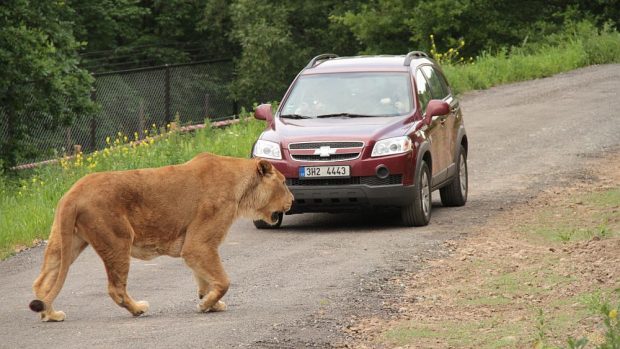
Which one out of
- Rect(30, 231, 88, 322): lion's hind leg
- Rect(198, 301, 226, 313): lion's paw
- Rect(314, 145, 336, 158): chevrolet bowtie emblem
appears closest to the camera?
Rect(30, 231, 88, 322): lion's hind leg

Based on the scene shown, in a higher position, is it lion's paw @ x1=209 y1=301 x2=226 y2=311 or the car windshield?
the car windshield

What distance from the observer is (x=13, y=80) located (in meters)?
23.5

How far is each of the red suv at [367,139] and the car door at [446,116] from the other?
1cm

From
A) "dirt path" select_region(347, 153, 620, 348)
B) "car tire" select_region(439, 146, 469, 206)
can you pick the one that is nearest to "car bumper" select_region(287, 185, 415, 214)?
"dirt path" select_region(347, 153, 620, 348)

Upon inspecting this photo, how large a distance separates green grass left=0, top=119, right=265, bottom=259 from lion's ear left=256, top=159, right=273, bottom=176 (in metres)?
3.86

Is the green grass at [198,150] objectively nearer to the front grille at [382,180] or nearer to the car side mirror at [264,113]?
the front grille at [382,180]

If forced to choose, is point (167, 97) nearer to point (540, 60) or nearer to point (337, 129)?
point (540, 60)

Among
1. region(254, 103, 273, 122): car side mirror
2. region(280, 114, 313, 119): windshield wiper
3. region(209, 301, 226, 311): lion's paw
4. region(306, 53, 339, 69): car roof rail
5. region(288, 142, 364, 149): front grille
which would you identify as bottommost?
region(209, 301, 226, 311): lion's paw

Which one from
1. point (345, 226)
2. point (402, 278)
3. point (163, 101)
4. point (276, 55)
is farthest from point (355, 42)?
point (402, 278)

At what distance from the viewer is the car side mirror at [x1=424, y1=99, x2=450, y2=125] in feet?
48.4

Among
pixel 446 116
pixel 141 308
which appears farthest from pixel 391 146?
pixel 141 308

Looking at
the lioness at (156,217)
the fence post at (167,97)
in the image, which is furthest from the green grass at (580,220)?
the fence post at (167,97)

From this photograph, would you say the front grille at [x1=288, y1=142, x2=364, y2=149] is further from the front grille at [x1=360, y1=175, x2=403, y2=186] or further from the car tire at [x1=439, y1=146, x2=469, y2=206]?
the car tire at [x1=439, y1=146, x2=469, y2=206]

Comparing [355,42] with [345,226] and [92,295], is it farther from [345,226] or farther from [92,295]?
[92,295]
